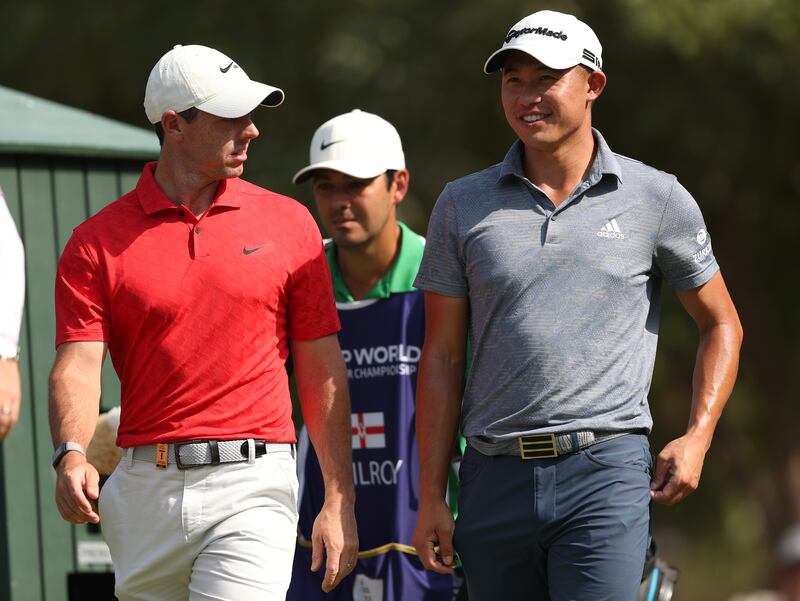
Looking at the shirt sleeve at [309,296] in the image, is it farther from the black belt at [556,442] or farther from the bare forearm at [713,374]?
the bare forearm at [713,374]

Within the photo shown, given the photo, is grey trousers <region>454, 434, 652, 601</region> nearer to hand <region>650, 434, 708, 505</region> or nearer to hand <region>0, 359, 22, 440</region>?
hand <region>650, 434, 708, 505</region>

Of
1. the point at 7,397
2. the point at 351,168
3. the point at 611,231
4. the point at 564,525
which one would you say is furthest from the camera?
the point at 351,168

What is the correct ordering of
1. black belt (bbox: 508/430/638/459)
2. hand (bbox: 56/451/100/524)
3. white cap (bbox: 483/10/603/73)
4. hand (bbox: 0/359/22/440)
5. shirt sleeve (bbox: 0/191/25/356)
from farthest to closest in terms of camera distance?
1. white cap (bbox: 483/10/603/73)
2. black belt (bbox: 508/430/638/459)
3. hand (bbox: 56/451/100/524)
4. shirt sleeve (bbox: 0/191/25/356)
5. hand (bbox: 0/359/22/440)

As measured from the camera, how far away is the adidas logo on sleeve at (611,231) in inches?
209

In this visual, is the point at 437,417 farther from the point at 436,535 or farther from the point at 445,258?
the point at 445,258

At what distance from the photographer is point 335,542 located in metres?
5.44

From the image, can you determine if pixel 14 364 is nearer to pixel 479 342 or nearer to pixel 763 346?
pixel 479 342

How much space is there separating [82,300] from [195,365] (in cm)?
43

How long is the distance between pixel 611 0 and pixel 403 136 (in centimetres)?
235

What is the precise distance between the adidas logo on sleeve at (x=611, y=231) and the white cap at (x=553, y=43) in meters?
0.55

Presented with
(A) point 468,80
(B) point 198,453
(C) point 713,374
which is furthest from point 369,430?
(A) point 468,80

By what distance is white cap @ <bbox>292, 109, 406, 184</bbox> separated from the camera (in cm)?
694

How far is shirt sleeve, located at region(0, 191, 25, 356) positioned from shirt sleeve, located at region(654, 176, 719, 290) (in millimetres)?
2107

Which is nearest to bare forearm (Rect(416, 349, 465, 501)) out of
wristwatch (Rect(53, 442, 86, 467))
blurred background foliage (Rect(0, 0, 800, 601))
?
wristwatch (Rect(53, 442, 86, 467))
